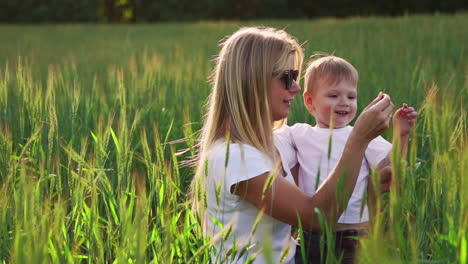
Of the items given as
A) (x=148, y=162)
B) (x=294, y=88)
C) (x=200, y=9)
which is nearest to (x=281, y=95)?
(x=294, y=88)

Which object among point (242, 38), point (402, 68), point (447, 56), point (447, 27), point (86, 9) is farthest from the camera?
point (86, 9)

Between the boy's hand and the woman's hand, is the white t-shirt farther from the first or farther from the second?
the boy's hand

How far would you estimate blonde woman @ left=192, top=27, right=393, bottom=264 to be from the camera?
68.5 inches

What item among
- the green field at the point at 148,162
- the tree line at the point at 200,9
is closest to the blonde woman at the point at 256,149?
the green field at the point at 148,162

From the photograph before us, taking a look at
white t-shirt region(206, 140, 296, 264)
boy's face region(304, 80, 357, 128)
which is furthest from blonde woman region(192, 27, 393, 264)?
boy's face region(304, 80, 357, 128)

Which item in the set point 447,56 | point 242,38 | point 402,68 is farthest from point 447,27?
point 242,38

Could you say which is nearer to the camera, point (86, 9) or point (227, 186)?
point (227, 186)

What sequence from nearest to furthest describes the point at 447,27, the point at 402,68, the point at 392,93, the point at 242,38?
1. the point at 242,38
2. the point at 392,93
3. the point at 402,68
4. the point at 447,27

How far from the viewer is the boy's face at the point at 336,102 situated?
7.29 feet

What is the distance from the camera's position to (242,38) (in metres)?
1.95

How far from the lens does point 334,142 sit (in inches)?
88.5

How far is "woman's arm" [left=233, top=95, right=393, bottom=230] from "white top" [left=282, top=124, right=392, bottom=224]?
34 centimetres

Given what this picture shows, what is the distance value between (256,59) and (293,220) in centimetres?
49

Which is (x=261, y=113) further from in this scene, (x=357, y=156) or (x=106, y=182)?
(x=106, y=182)
